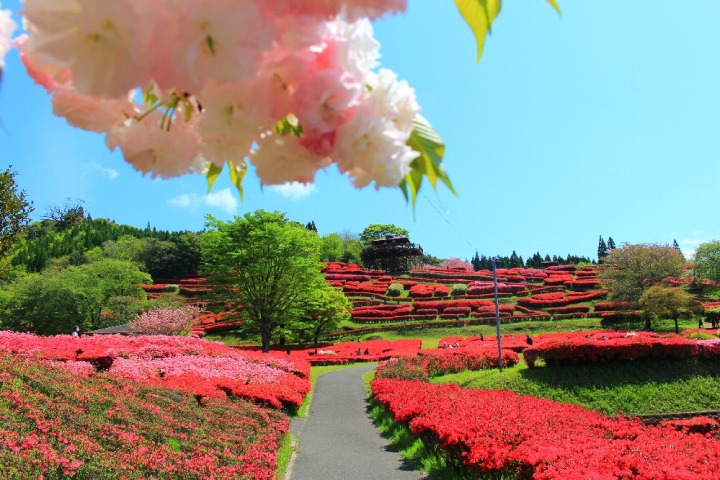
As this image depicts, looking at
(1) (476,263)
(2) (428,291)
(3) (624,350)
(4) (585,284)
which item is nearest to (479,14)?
(3) (624,350)

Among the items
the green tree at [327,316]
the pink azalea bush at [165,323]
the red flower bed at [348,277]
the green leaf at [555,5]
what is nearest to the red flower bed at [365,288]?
the red flower bed at [348,277]

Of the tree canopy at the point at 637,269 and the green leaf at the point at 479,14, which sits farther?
the tree canopy at the point at 637,269

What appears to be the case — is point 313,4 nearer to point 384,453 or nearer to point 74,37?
point 74,37

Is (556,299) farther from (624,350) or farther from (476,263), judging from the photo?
(476,263)

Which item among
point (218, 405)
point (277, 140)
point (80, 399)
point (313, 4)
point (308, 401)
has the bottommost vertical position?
point (308, 401)

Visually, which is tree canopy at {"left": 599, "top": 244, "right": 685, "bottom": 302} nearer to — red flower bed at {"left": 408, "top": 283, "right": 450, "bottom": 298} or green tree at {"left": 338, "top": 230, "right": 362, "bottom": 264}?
red flower bed at {"left": 408, "top": 283, "right": 450, "bottom": 298}

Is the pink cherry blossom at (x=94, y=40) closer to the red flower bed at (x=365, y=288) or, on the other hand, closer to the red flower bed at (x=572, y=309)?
the red flower bed at (x=572, y=309)

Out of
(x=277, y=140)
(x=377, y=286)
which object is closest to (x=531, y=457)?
(x=277, y=140)

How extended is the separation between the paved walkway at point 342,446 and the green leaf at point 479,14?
8509 millimetres

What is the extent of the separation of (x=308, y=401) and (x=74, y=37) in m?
16.0

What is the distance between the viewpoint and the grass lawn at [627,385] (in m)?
12.5

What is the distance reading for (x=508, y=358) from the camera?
65.0 ft

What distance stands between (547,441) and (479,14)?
7.78 metres

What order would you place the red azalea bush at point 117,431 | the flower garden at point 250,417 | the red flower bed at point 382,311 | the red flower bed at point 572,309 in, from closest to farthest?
the red azalea bush at point 117,431
the flower garden at point 250,417
the red flower bed at point 572,309
the red flower bed at point 382,311
